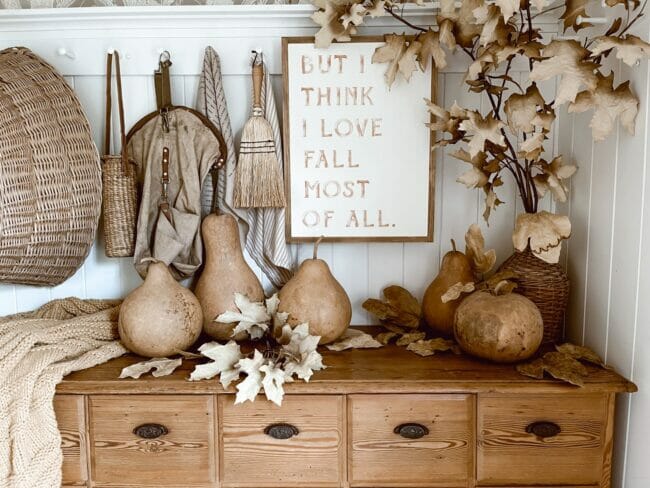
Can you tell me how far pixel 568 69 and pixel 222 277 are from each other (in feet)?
3.13

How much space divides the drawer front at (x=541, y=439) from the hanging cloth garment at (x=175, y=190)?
2.76ft

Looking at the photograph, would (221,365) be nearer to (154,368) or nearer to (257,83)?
(154,368)

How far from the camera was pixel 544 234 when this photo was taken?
1441mm

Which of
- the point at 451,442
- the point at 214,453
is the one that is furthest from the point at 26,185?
the point at 451,442

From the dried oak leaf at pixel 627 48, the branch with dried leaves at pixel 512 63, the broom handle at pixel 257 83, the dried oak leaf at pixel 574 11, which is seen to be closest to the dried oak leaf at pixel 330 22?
the branch with dried leaves at pixel 512 63

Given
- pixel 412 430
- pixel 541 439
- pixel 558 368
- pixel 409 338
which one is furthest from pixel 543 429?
pixel 409 338

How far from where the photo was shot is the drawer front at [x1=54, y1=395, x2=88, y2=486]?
1379 millimetres

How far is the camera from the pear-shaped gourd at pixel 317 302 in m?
1.53

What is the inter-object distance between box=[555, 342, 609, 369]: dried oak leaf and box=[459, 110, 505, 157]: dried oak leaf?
51 cm

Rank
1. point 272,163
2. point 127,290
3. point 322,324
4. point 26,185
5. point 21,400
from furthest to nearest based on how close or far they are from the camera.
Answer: point 127,290 < point 272,163 < point 322,324 < point 26,185 < point 21,400

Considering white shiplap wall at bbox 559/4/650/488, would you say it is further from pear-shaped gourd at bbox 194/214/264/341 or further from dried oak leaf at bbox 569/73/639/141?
pear-shaped gourd at bbox 194/214/264/341

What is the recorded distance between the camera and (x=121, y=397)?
1.38m

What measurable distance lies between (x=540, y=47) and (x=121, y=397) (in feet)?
3.96

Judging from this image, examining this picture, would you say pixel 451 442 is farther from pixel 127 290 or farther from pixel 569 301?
pixel 127 290
